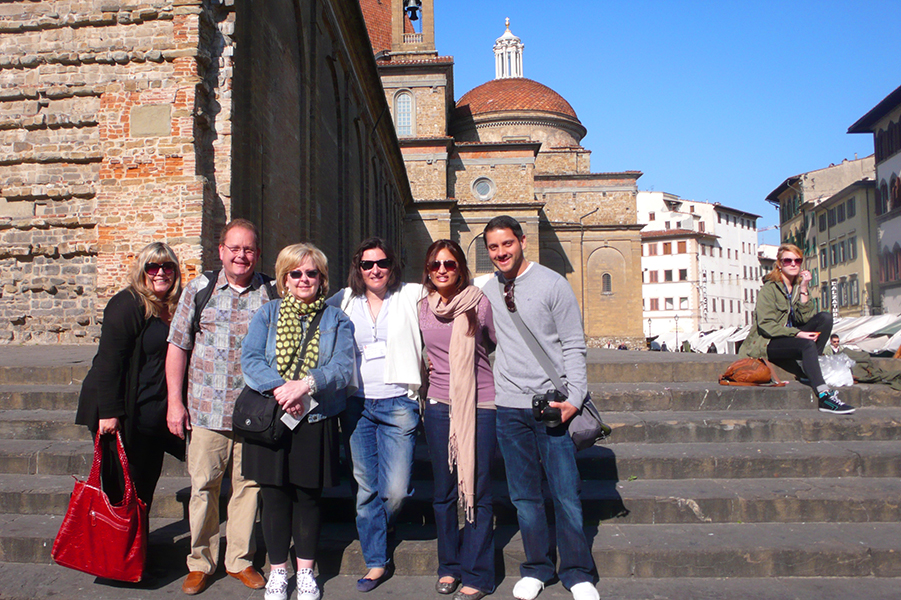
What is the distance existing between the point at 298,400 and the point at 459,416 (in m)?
0.89

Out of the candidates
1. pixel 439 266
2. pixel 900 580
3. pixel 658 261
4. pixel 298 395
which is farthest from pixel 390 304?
pixel 658 261

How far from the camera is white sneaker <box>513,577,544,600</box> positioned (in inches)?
138

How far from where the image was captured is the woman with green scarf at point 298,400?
3414mm

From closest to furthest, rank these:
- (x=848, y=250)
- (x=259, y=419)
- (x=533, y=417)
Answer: (x=259, y=419)
(x=533, y=417)
(x=848, y=250)

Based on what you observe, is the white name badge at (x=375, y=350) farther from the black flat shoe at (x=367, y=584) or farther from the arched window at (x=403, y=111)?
the arched window at (x=403, y=111)

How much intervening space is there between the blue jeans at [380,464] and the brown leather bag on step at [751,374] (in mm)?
4309

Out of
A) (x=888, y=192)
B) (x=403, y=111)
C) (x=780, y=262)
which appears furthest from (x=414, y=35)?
(x=780, y=262)

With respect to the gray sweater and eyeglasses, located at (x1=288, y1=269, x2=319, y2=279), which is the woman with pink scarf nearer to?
the gray sweater

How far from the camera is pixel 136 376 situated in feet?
11.9

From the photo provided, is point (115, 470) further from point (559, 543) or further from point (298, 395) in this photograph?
point (559, 543)

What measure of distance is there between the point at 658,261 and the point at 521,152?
3838cm

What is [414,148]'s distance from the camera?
1588 inches

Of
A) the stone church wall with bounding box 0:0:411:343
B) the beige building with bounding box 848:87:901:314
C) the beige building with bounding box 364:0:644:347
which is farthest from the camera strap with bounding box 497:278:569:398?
the beige building with bounding box 848:87:901:314

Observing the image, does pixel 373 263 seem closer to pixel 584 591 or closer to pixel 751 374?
pixel 584 591
